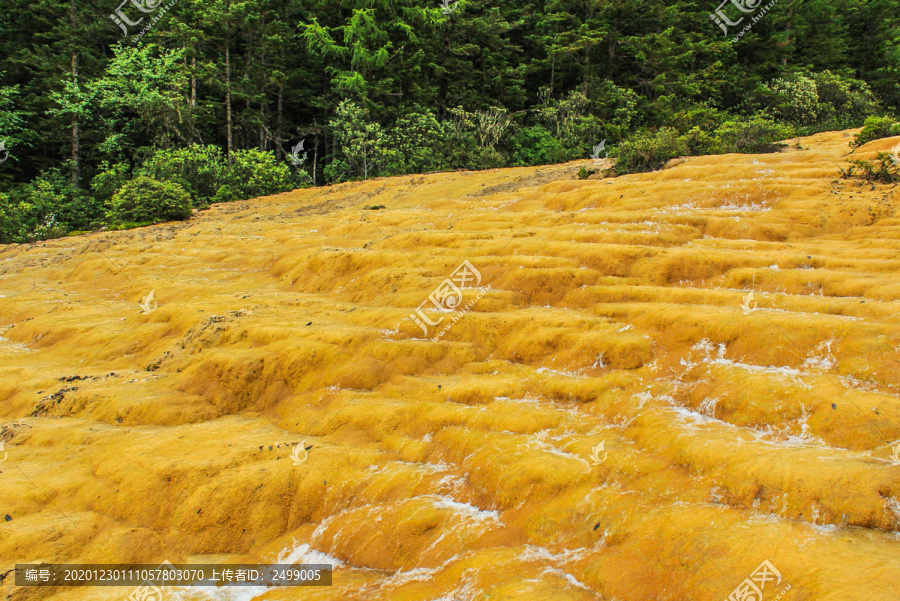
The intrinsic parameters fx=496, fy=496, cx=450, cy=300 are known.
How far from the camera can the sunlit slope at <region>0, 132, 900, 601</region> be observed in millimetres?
4188

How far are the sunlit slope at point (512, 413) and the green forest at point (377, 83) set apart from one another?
16198mm

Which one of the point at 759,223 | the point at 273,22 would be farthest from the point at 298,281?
the point at 273,22

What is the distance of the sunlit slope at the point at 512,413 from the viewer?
4.19 meters

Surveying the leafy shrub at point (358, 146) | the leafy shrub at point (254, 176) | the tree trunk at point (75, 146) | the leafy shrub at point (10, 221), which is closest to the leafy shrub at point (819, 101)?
the leafy shrub at point (358, 146)

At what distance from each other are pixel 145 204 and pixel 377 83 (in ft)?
54.3

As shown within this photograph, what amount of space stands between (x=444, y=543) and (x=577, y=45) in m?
31.8

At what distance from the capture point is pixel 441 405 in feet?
21.6

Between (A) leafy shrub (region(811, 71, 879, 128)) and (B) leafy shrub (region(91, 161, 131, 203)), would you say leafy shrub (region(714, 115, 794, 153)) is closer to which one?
(A) leafy shrub (region(811, 71, 879, 128))

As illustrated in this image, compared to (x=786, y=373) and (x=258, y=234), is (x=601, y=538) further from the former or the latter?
(x=258, y=234)

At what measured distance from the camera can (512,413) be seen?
20.4ft

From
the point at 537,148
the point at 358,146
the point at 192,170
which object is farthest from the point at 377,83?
the point at 192,170

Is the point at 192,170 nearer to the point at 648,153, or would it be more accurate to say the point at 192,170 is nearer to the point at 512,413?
the point at 648,153

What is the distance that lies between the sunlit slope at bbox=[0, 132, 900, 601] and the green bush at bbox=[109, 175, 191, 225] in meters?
8.47

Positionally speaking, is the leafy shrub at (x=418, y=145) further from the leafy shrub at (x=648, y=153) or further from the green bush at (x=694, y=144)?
the green bush at (x=694, y=144)
